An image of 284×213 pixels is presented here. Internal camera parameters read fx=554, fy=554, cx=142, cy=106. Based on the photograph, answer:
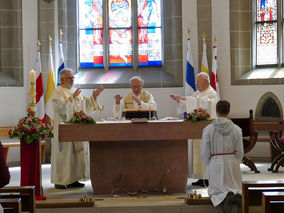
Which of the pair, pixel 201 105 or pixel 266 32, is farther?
pixel 266 32

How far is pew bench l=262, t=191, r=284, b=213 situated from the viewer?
193 inches

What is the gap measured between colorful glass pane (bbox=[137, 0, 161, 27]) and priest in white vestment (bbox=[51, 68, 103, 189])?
5290mm

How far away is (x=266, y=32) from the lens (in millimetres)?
13438

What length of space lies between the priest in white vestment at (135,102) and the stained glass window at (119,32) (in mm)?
4834

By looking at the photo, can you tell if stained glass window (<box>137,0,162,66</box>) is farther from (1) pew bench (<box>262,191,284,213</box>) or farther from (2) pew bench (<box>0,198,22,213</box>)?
(2) pew bench (<box>0,198,22,213</box>)

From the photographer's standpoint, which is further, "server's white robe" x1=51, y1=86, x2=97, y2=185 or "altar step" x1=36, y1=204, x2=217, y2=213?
"server's white robe" x1=51, y1=86, x2=97, y2=185

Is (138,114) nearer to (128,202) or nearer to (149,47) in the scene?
(128,202)

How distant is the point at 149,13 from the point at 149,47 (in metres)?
0.87

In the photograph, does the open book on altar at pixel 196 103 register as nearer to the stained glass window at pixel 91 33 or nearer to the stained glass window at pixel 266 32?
the stained glass window at pixel 266 32

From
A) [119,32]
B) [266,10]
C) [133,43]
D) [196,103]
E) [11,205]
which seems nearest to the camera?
[11,205]

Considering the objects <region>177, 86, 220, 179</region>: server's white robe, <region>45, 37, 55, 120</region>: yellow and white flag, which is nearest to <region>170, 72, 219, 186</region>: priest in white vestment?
<region>177, 86, 220, 179</region>: server's white robe

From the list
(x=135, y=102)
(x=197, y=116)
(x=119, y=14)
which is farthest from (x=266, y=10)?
(x=197, y=116)

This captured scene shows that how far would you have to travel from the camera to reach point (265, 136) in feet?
41.4

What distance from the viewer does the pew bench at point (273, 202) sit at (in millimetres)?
4891
